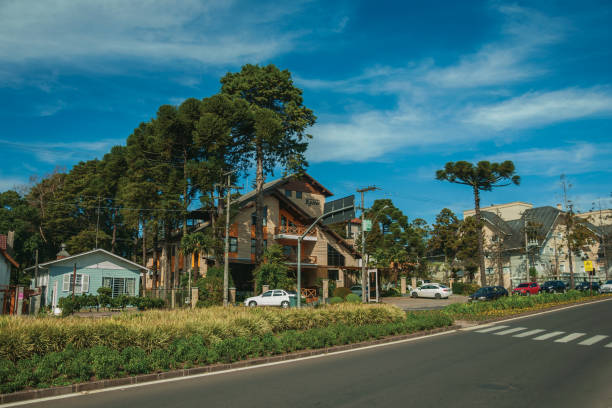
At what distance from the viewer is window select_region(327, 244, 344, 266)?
4962 cm

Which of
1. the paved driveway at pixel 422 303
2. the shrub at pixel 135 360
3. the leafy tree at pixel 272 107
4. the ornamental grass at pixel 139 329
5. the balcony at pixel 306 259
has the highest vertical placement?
the leafy tree at pixel 272 107

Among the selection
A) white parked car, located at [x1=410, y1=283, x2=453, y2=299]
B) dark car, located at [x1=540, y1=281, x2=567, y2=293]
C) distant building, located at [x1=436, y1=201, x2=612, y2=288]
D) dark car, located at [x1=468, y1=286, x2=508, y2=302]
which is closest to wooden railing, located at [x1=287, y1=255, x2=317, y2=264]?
white parked car, located at [x1=410, y1=283, x2=453, y2=299]

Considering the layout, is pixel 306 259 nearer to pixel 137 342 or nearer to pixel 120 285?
pixel 120 285

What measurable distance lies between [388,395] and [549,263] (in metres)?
Result: 63.5

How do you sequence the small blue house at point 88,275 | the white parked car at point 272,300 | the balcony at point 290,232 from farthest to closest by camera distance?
the balcony at point 290,232
the small blue house at point 88,275
the white parked car at point 272,300

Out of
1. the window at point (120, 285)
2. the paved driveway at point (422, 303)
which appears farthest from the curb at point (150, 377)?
the window at point (120, 285)

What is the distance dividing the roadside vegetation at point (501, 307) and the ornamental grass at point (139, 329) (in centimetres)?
1043

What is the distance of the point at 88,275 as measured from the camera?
36.7 m

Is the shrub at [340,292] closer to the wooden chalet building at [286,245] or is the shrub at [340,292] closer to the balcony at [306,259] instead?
the wooden chalet building at [286,245]

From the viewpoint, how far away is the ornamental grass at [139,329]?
32.9 feet

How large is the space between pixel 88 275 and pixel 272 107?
23.1 metres

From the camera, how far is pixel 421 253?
55594mm

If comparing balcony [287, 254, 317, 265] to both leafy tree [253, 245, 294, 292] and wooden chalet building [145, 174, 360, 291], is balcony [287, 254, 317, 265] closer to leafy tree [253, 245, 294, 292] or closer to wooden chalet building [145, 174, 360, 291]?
wooden chalet building [145, 174, 360, 291]

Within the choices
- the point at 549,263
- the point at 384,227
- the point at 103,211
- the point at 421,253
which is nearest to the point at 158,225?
the point at 103,211
